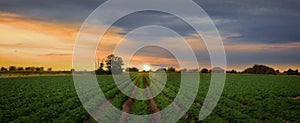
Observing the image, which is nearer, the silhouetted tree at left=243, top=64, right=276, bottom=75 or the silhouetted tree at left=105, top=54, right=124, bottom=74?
the silhouetted tree at left=243, top=64, right=276, bottom=75

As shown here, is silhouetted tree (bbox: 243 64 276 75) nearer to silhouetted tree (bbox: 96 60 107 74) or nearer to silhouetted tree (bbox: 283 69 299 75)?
silhouetted tree (bbox: 283 69 299 75)

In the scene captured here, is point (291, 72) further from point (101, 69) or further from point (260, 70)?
point (101, 69)

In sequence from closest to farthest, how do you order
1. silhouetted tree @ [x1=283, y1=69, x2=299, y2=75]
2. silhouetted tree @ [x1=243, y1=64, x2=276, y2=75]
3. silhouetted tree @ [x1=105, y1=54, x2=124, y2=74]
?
silhouetted tree @ [x1=283, y1=69, x2=299, y2=75] < silhouetted tree @ [x1=243, y1=64, x2=276, y2=75] < silhouetted tree @ [x1=105, y1=54, x2=124, y2=74]

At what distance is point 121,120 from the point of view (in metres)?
18.5

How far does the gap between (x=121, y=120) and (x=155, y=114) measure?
125 inches

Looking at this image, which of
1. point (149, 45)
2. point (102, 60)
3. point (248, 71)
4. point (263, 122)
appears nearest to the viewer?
point (263, 122)

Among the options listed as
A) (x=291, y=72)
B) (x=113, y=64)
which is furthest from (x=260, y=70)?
(x=113, y=64)

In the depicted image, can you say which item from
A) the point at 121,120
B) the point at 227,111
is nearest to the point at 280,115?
the point at 227,111

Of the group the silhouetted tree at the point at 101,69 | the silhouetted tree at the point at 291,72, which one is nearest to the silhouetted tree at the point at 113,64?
the silhouetted tree at the point at 101,69

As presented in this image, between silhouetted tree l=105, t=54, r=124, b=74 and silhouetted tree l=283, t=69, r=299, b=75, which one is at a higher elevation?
silhouetted tree l=105, t=54, r=124, b=74

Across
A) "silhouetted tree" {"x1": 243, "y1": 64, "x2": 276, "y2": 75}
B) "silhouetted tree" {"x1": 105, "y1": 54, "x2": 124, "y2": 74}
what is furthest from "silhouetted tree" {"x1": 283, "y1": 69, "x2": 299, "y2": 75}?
"silhouetted tree" {"x1": 105, "y1": 54, "x2": 124, "y2": 74}

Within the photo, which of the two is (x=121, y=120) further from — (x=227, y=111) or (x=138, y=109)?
(x=227, y=111)

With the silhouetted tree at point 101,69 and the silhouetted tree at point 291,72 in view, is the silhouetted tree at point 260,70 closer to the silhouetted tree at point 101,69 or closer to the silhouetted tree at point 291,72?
the silhouetted tree at point 291,72

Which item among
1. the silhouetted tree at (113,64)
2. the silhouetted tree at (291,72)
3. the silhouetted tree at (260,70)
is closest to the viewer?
the silhouetted tree at (291,72)
